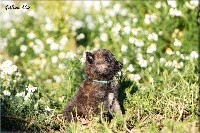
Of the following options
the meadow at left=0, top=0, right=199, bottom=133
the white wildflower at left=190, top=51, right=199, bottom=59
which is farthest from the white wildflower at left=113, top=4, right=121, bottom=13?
the white wildflower at left=190, top=51, right=199, bottom=59

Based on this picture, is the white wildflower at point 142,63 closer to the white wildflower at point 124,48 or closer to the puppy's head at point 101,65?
the white wildflower at point 124,48

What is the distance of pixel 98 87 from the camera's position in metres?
6.47

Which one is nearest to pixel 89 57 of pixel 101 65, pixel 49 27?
pixel 101 65

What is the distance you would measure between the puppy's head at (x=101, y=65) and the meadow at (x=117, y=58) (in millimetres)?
Answer: 488

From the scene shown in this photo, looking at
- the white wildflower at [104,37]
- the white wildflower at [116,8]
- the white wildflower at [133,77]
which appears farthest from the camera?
the white wildflower at [116,8]

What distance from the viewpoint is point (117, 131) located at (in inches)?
235

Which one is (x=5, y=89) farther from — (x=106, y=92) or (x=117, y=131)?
(x=117, y=131)

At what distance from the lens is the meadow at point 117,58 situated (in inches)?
255

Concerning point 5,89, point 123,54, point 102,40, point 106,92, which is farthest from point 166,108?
point 102,40

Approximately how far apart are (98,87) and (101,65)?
9.8 inches

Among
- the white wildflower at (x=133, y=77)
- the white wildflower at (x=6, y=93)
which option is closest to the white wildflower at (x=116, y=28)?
the white wildflower at (x=133, y=77)

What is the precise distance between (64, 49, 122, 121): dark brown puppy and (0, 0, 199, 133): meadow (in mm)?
205

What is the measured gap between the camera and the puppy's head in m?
6.39

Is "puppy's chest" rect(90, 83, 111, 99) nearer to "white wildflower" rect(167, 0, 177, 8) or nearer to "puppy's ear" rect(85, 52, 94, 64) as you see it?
"puppy's ear" rect(85, 52, 94, 64)
